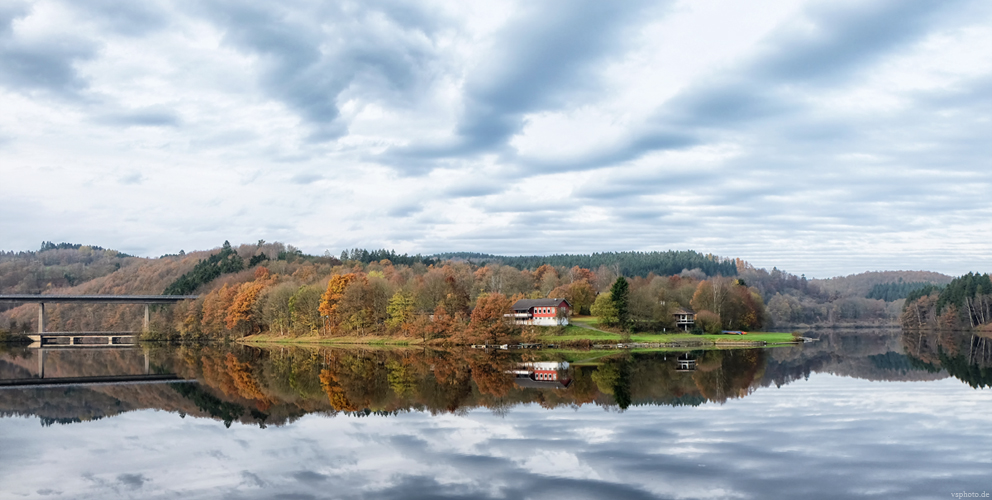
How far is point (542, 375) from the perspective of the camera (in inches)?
1716

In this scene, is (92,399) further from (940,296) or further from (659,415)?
(940,296)

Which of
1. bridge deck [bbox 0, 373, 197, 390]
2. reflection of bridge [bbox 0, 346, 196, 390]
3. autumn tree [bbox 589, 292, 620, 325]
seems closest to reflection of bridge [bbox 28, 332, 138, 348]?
reflection of bridge [bbox 0, 346, 196, 390]

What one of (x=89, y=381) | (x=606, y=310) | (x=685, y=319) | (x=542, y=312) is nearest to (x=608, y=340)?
(x=606, y=310)

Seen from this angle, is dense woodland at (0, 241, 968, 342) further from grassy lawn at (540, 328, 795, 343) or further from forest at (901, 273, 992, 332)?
forest at (901, 273, 992, 332)

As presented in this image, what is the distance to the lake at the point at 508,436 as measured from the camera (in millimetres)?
16875

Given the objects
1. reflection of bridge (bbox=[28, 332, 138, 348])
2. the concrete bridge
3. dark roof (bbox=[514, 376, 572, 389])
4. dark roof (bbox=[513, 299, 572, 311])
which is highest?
the concrete bridge

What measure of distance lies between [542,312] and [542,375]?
45521mm

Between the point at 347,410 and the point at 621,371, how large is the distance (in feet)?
72.5

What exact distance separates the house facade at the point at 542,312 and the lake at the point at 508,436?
42.6 metres

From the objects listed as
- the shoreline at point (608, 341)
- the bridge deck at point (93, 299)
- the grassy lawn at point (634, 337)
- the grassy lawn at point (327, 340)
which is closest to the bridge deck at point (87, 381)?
the shoreline at point (608, 341)

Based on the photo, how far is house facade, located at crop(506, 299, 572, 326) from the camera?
286ft

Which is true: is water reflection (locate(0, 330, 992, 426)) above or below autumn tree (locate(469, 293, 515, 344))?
below

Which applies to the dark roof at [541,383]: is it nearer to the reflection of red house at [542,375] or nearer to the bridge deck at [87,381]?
the reflection of red house at [542,375]

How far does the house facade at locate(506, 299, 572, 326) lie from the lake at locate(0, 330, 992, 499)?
42.6 metres
